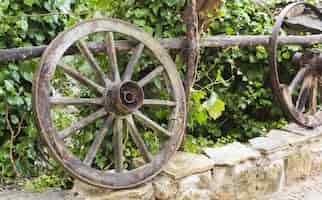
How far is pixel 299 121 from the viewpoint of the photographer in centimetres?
367

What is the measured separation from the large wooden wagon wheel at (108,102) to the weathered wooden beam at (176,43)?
36 millimetres

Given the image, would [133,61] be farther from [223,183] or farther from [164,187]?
[223,183]

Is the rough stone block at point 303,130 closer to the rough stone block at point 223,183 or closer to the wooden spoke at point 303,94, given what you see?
the wooden spoke at point 303,94

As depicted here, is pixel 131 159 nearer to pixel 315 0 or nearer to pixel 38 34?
pixel 38 34

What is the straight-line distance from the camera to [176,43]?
9.34 feet

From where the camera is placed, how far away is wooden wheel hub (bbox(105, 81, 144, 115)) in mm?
2439

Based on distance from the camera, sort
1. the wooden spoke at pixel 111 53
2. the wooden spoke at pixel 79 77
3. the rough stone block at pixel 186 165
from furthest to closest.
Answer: the rough stone block at pixel 186 165 < the wooden spoke at pixel 111 53 < the wooden spoke at pixel 79 77

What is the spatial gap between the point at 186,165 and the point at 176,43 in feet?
2.51

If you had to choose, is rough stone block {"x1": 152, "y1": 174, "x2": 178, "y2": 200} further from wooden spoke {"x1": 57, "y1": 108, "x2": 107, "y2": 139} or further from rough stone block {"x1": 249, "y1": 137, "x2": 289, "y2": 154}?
rough stone block {"x1": 249, "y1": 137, "x2": 289, "y2": 154}

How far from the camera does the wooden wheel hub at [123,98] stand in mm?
2439

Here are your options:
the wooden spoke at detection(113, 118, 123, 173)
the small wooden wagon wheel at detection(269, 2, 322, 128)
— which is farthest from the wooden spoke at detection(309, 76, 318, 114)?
the wooden spoke at detection(113, 118, 123, 173)

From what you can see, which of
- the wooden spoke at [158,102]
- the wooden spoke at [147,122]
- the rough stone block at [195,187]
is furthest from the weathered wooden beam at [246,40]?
the rough stone block at [195,187]

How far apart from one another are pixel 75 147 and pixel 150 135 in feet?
1.66

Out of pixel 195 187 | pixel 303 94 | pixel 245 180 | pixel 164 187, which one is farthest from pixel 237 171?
pixel 303 94
